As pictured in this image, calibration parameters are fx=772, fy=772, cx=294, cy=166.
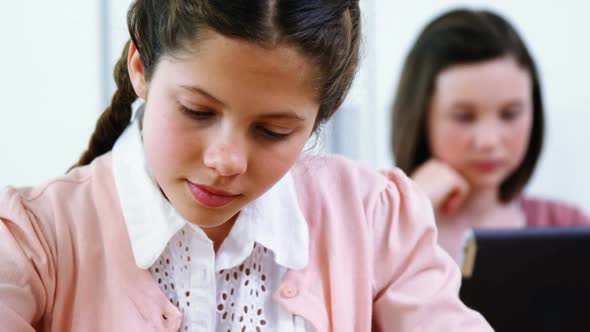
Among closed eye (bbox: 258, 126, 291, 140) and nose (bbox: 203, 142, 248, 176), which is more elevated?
closed eye (bbox: 258, 126, 291, 140)

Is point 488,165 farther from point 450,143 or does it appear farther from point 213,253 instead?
point 213,253

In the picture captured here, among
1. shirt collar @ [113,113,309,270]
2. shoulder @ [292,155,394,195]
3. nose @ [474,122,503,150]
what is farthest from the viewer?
nose @ [474,122,503,150]

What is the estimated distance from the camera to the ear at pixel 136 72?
2.50ft

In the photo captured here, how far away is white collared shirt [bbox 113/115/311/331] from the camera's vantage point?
31.4 inches

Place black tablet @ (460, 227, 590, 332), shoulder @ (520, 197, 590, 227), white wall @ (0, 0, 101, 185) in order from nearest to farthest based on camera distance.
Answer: black tablet @ (460, 227, 590, 332) → white wall @ (0, 0, 101, 185) → shoulder @ (520, 197, 590, 227)

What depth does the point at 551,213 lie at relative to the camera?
187 centimetres

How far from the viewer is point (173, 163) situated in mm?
712

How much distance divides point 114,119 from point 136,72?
0.12 meters

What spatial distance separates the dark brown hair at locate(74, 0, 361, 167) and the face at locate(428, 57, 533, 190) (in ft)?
2.90

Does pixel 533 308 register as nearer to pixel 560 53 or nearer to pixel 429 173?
pixel 429 173

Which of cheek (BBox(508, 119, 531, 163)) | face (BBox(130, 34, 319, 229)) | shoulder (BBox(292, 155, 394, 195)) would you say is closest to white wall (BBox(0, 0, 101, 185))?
shoulder (BBox(292, 155, 394, 195))

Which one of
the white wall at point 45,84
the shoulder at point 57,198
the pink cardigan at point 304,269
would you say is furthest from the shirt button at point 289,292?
the white wall at point 45,84

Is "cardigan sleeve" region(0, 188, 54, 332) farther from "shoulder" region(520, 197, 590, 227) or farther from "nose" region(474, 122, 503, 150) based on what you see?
"shoulder" region(520, 197, 590, 227)

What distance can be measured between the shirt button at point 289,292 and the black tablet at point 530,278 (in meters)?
0.35
